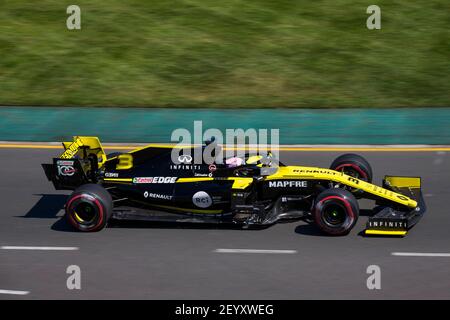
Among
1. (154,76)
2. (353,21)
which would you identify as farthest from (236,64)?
(353,21)

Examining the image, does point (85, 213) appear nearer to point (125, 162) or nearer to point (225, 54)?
point (125, 162)

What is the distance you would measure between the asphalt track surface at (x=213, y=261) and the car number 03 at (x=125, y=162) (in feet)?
3.02

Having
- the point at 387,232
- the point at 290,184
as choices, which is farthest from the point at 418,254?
the point at 290,184

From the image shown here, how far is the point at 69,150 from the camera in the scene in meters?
14.1

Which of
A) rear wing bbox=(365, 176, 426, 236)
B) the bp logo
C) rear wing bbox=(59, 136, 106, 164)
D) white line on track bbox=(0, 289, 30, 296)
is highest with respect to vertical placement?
rear wing bbox=(59, 136, 106, 164)

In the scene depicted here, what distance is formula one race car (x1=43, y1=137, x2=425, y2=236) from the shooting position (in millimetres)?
12664

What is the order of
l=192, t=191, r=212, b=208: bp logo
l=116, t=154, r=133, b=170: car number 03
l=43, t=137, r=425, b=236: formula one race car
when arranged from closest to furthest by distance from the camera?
1. l=43, t=137, r=425, b=236: formula one race car
2. l=192, t=191, r=212, b=208: bp logo
3. l=116, t=154, r=133, b=170: car number 03

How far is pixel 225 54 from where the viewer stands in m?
22.2

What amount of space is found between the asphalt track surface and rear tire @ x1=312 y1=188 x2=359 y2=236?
0.56 feet

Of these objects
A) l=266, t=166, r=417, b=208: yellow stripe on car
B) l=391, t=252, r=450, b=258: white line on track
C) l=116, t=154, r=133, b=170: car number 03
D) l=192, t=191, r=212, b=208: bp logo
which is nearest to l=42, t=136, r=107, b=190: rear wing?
l=116, t=154, r=133, b=170: car number 03

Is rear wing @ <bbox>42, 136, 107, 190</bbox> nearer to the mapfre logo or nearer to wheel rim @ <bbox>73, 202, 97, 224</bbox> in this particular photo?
wheel rim @ <bbox>73, 202, 97, 224</bbox>

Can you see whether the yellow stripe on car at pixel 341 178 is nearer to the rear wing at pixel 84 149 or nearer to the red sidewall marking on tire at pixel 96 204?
the red sidewall marking on tire at pixel 96 204

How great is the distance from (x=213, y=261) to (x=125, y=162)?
2.60m

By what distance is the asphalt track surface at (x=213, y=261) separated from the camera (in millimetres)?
10820
